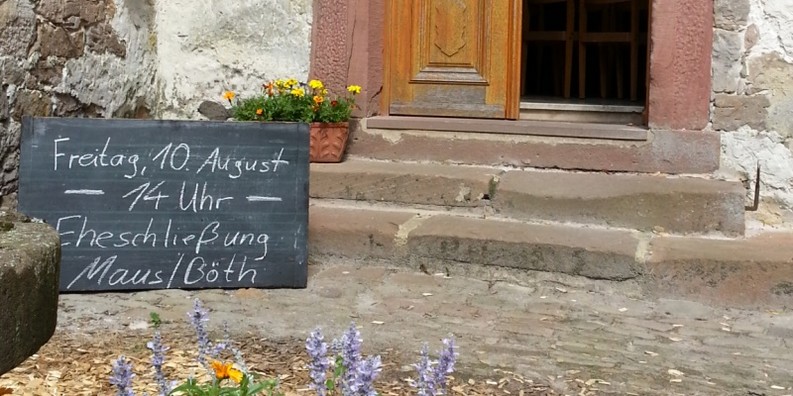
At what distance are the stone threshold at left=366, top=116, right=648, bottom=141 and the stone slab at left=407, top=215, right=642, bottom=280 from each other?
61 centimetres

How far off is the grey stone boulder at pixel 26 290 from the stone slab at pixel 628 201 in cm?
279

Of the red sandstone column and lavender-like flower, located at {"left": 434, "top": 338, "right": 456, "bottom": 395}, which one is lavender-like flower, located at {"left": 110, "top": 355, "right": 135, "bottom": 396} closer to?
lavender-like flower, located at {"left": 434, "top": 338, "right": 456, "bottom": 395}

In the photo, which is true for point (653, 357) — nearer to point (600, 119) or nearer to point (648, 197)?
point (648, 197)

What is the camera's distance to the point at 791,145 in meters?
4.09

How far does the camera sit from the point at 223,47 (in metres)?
4.98

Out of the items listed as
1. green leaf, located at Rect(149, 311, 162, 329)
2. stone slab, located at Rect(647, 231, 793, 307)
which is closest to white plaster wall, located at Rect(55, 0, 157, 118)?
green leaf, located at Rect(149, 311, 162, 329)

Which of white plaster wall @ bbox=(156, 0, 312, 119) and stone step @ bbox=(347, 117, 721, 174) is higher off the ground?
white plaster wall @ bbox=(156, 0, 312, 119)

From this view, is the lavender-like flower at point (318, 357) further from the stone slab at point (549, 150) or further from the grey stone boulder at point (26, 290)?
the stone slab at point (549, 150)

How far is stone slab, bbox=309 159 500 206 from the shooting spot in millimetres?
4219

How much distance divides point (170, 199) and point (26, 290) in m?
2.30

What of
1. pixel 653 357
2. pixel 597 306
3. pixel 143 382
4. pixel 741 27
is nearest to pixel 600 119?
pixel 741 27

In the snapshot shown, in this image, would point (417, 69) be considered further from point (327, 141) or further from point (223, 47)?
point (223, 47)

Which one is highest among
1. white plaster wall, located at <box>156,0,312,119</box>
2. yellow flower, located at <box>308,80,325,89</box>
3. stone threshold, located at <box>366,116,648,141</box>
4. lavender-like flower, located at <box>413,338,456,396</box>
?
white plaster wall, located at <box>156,0,312,119</box>

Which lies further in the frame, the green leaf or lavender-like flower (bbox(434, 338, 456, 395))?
the green leaf
